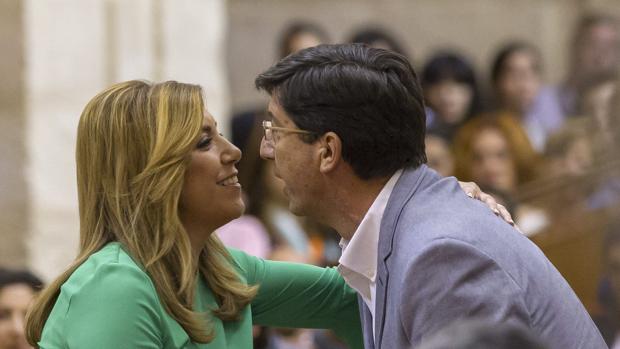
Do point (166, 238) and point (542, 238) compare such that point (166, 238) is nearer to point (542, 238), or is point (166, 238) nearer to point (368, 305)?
point (368, 305)

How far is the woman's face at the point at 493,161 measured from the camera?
25.0 ft

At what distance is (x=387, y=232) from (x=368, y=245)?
117 mm

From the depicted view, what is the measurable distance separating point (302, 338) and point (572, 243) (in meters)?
1.26

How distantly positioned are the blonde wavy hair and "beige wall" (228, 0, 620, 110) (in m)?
5.35

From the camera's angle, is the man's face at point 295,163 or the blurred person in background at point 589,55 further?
the blurred person in background at point 589,55

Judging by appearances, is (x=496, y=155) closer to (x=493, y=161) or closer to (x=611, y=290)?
(x=493, y=161)

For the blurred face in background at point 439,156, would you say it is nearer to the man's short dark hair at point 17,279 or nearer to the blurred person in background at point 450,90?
the blurred person in background at point 450,90

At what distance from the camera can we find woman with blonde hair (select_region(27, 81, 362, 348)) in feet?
11.9

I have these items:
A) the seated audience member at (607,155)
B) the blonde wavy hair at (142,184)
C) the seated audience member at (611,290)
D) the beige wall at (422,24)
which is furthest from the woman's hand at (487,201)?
the beige wall at (422,24)

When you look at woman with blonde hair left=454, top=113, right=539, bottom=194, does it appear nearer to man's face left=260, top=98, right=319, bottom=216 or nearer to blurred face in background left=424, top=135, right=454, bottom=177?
blurred face in background left=424, top=135, right=454, bottom=177

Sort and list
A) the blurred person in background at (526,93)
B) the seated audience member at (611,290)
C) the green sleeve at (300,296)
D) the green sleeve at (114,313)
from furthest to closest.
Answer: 1. the blurred person in background at (526,93)
2. the seated audience member at (611,290)
3. the green sleeve at (300,296)
4. the green sleeve at (114,313)

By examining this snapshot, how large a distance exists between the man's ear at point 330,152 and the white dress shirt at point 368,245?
0.44ft

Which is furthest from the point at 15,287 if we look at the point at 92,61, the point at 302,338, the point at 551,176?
the point at 551,176

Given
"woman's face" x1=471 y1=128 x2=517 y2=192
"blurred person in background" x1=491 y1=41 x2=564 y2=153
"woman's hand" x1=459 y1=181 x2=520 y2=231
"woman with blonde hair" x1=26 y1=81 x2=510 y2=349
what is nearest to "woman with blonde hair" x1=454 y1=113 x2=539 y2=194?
"woman's face" x1=471 y1=128 x2=517 y2=192
